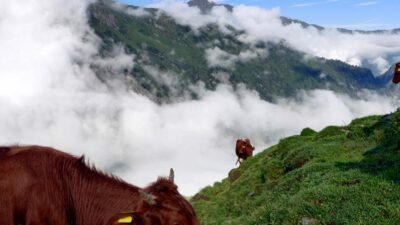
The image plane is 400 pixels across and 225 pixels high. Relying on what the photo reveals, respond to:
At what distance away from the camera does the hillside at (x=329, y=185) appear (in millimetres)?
14883

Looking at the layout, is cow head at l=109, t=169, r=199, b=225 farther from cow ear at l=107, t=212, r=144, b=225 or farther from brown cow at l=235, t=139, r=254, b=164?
brown cow at l=235, t=139, r=254, b=164

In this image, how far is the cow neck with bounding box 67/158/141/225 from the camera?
26.8 feet

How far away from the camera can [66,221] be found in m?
8.09

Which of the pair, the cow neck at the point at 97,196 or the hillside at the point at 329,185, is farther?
the hillside at the point at 329,185

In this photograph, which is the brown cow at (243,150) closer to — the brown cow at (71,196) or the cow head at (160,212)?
the brown cow at (71,196)

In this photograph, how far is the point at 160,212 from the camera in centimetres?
748

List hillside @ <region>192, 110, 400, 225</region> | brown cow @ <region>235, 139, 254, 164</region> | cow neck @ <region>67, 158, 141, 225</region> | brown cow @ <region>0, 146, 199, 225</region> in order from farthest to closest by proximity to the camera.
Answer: brown cow @ <region>235, 139, 254, 164</region>, hillside @ <region>192, 110, 400, 225</region>, cow neck @ <region>67, 158, 141, 225</region>, brown cow @ <region>0, 146, 199, 225</region>

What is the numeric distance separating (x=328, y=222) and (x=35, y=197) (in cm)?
1001

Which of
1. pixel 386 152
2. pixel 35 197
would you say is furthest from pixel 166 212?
pixel 386 152

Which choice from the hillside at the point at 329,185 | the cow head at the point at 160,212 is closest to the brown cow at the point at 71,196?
the cow head at the point at 160,212

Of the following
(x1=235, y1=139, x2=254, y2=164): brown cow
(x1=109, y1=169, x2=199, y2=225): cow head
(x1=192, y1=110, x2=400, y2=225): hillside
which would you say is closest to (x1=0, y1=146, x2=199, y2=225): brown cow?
(x1=109, y1=169, x2=199, y2=225): cow head

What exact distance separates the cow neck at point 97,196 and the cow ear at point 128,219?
0.48 meters

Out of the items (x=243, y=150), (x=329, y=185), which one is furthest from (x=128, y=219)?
(x=243, y=150)

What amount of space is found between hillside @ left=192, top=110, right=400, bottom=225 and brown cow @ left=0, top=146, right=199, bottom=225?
8440mm
